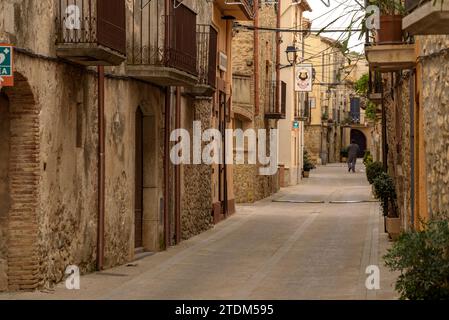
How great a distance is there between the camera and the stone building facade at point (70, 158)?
1265 centimetres

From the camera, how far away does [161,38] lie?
18312 mm

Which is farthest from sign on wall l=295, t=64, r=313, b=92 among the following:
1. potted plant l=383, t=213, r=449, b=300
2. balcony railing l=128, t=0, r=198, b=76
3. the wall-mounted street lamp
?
potted plant l=383, t=213, r=449, b=300

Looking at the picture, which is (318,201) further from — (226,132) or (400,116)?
(400,116)

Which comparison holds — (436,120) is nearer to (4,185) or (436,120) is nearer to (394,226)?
(4,185)

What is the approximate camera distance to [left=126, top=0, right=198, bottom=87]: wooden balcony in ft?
56.1

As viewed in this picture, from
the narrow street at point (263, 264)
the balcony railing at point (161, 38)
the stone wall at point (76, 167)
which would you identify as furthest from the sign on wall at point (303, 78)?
the stone wall at point (76, 167)

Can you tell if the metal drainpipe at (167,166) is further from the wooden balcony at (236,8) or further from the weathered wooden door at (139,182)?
the wooden balcony at (236,8)

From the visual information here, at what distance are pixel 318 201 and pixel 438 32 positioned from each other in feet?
77.7

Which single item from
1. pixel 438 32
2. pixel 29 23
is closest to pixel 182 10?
pixel 29 23

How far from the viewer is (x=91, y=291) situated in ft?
43.0

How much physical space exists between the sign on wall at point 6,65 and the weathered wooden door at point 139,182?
305 inches

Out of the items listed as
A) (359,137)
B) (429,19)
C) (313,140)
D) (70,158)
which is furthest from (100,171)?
(359,137)

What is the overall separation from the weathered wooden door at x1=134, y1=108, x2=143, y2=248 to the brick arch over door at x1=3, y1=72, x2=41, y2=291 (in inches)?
238

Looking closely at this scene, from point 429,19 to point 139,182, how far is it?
971cm
